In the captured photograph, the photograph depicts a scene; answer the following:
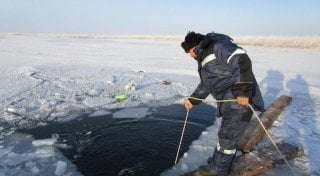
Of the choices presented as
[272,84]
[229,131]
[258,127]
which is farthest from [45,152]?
[272,84]

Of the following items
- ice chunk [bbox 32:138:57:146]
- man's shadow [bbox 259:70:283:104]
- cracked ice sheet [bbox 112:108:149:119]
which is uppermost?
ice chunk [bbox 32:138:57:146]

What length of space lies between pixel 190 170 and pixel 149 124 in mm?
1939

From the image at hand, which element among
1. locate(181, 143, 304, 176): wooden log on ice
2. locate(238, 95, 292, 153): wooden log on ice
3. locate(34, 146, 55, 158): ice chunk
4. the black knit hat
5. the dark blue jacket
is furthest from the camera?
locate(238, 95, 292, 153): wooden log on ice

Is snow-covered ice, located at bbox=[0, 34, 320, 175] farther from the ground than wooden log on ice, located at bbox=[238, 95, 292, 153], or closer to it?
closer to it

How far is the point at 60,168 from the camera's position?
416cm

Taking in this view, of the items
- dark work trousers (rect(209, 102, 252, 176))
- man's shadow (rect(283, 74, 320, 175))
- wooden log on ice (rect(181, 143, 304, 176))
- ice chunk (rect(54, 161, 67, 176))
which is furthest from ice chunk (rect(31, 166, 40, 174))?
man's shadow (rect(283, 74, 320, 175))

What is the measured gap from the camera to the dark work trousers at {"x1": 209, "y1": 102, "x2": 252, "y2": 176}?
3652mm

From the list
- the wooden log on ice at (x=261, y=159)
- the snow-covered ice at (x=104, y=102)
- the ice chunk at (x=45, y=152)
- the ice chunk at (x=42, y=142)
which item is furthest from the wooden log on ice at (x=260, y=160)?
the ice chunk at (x=42, y=142)

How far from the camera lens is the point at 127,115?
6527 millimetres

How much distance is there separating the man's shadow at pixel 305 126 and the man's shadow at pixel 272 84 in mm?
458

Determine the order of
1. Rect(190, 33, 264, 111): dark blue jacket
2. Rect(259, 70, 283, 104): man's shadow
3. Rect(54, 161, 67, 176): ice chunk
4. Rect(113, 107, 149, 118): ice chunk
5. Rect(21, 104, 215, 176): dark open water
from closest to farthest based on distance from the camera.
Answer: Rect(190, 33, 264, 111): dark blue jacket < Rect(54, 161, 67, 176): ice chunk < Rect(21, 104, 215, 176): dark open water < Rect(113, 107, 149, 118): ice chunk < Rect(259, 70, 283, 104): man's shadow

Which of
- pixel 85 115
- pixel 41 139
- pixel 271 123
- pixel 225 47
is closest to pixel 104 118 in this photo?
pixel 85 115

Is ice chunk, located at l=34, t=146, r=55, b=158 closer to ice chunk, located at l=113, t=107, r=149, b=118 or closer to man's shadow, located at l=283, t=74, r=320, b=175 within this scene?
ice chunk, located at l=113, t=107, r=149, b=118

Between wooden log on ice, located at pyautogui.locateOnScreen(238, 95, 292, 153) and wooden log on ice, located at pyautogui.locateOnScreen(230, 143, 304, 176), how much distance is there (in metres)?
0.24
